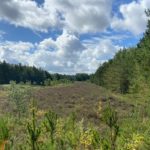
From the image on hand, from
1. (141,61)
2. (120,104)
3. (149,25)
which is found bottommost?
(120,104)

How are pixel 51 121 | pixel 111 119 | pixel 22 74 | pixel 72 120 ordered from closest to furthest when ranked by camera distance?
1. pixel 111 119
2. pixel 51 121
3. pixel 72 120
4. pixel 22 74

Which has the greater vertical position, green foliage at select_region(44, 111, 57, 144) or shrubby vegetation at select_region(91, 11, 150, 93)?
shrubby vegetation at select_region(91, 11, 150, 93)

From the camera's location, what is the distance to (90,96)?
5269cm

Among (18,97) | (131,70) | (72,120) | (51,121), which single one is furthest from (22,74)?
(51,121)

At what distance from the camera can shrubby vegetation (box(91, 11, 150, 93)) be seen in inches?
1655

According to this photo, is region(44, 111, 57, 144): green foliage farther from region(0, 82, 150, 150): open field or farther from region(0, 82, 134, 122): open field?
region(0, 82, 134, 122): open field

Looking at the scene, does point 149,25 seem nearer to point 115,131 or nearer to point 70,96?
point 70,96

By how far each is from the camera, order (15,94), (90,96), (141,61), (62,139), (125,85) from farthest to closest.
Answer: (125,85), (90,96), (141,61), (15,94), (62,139)

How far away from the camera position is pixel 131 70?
76875mm

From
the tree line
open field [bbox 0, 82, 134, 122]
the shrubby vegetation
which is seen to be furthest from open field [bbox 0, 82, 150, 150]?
the tree line

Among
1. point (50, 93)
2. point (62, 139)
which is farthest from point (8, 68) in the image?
point (62, 139)

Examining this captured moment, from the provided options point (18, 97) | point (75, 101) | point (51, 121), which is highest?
point (51, 121)

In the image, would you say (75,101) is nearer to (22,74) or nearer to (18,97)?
(18,97)

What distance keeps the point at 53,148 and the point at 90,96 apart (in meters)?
44.0
